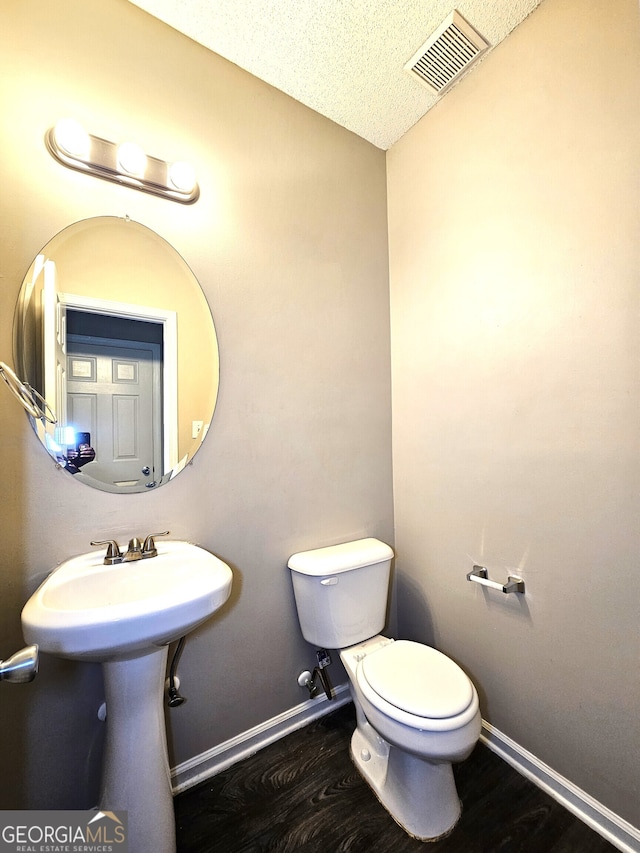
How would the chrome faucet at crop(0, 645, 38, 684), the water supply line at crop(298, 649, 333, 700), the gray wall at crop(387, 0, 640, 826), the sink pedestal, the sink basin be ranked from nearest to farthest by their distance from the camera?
1. the chrome faucet at crop(0, 645, 38, 684)
2. the sink basin
3. the sink pedestal
4. the gray wall at crop(387, 0, 640, 826)
5. the water supply line at crop(298, 649, 333, 700)

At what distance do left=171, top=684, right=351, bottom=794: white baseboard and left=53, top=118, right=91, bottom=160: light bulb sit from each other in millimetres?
2033

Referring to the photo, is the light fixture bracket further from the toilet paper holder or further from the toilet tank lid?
the toilet paper holder

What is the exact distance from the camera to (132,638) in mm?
841

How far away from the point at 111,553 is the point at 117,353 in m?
0.64

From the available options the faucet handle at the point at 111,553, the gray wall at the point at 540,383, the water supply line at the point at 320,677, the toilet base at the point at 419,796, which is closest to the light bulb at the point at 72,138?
the faucet handle at the point at 111,553

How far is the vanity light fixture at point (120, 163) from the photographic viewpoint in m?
1.09

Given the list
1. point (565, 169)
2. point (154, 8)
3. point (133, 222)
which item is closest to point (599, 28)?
point (565, 169)

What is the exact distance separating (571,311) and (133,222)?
148 centimetres

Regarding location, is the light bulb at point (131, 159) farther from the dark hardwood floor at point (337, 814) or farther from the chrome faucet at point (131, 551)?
the dark hardwood floor at point (337, 814)

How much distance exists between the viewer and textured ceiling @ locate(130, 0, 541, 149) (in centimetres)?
→ 123

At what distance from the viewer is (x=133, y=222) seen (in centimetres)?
122

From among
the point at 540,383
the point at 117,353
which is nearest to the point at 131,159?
the point at 117,353

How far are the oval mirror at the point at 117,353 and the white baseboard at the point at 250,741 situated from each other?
1005mm

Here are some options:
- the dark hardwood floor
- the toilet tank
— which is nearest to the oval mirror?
the toilet tank
